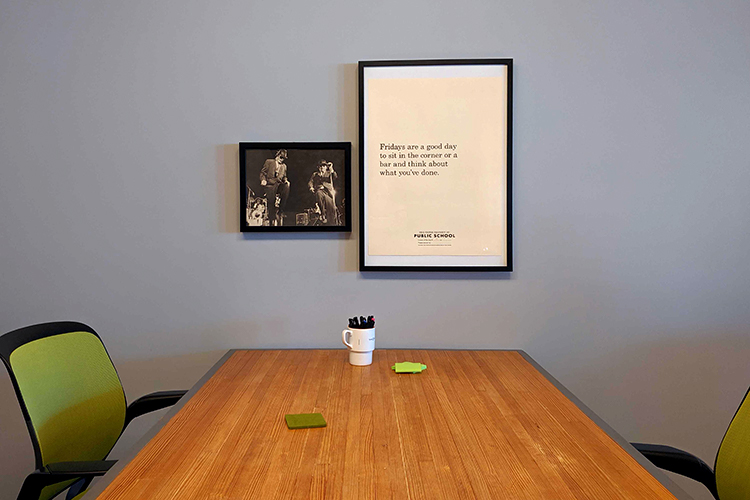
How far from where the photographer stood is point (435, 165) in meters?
2.07

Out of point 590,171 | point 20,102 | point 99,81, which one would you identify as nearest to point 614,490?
point 590,171

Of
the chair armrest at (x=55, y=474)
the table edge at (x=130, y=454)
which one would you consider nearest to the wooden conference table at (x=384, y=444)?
the table edge at (x=130, y=454)

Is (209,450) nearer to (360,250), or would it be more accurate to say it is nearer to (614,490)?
(614,490)

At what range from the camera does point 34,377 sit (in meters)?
1.48

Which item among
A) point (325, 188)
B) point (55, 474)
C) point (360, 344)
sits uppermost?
point (325, 188)

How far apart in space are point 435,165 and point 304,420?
1.13m

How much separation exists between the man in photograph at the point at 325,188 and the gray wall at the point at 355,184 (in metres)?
0.11

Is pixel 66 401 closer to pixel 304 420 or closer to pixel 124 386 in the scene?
pixel 124 386

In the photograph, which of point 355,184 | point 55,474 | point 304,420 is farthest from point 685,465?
point 55,474

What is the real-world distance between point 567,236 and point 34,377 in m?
1.84

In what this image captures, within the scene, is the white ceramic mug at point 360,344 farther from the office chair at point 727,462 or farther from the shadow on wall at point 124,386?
the office chair at point 727,462

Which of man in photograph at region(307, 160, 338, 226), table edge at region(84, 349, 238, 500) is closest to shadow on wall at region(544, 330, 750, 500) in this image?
man in photograph at region(307, 160, 338, 226)

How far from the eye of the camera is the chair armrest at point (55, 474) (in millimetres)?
1206

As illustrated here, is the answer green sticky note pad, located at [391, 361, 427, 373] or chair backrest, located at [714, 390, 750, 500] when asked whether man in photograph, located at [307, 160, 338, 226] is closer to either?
green sticky note pad, located at [391, 361, 427, 373]
